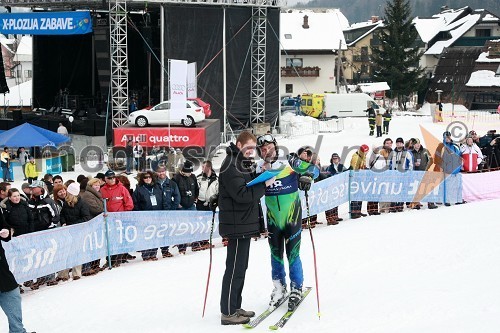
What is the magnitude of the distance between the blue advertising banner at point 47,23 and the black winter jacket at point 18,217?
2048 centimetres

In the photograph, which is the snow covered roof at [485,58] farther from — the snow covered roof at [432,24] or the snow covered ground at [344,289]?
the snow covered ground at [344,289]

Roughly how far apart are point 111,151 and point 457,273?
1931cm

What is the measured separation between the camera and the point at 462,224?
10.7 meters

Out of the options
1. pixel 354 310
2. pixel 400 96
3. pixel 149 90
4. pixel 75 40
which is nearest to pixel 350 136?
pixel 149 90

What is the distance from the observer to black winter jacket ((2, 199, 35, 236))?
865 centimetres

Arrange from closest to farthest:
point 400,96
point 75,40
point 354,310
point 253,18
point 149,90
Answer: point 354,310
point 253,18
point 149,90
point 75,40
point 400,96

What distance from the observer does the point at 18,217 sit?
8.66m

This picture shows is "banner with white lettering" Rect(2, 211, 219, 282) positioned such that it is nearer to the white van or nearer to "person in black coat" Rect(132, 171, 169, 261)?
"person in black coat" Rect(132, 171, 169, 261)

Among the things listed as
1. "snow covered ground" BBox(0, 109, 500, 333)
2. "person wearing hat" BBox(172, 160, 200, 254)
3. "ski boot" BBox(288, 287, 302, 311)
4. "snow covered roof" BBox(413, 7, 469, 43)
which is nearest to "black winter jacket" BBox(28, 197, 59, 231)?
"snow covered ground" BBox(0, 109, 500, 333)

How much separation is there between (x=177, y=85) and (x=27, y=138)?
5034 mm

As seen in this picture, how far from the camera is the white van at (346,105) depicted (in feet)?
151

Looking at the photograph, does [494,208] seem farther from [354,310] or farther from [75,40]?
[75,40]

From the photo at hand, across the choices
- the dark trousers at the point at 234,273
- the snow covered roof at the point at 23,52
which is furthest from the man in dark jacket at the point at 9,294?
the snow covered roof at the point at 23,52

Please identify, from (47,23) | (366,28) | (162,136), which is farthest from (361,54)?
(162,136)
